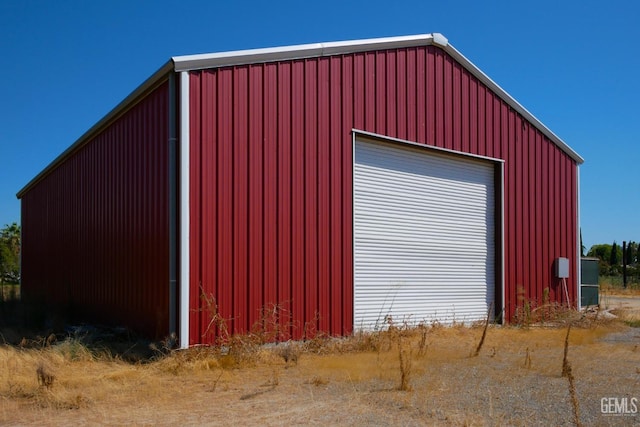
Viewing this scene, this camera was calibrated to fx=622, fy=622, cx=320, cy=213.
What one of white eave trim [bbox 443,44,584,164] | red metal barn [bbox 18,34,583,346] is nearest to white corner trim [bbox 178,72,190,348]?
red metal barn [bbox 18,34,583,346]

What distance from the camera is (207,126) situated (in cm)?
1009

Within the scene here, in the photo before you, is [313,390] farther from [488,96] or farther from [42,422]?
[488,96]

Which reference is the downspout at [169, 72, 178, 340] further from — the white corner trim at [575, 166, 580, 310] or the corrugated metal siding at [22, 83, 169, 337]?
the white corner trim at [575, 166, 580, 310]

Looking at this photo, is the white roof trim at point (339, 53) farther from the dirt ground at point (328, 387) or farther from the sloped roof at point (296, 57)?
the dirt ground at point (328, 387)

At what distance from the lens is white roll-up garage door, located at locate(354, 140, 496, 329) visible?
12.7 metres

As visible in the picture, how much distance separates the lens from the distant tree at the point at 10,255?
38.6m

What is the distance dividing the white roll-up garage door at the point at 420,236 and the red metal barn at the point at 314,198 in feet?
0.14

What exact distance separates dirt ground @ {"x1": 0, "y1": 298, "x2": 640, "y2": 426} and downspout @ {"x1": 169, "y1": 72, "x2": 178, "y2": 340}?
81 cm

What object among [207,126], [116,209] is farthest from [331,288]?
[116,209]

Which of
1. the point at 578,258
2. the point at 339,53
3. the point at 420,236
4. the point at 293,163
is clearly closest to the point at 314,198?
the point at 293,163

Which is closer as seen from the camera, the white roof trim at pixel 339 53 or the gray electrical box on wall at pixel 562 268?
the white roof trim at pixel 339 53

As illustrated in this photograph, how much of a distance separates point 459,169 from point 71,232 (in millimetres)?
10278

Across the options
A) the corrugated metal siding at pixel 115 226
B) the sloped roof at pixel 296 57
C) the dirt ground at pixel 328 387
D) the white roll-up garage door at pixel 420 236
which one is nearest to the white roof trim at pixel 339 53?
the sloped roof at pixel 296 57

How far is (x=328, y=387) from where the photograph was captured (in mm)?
7836
